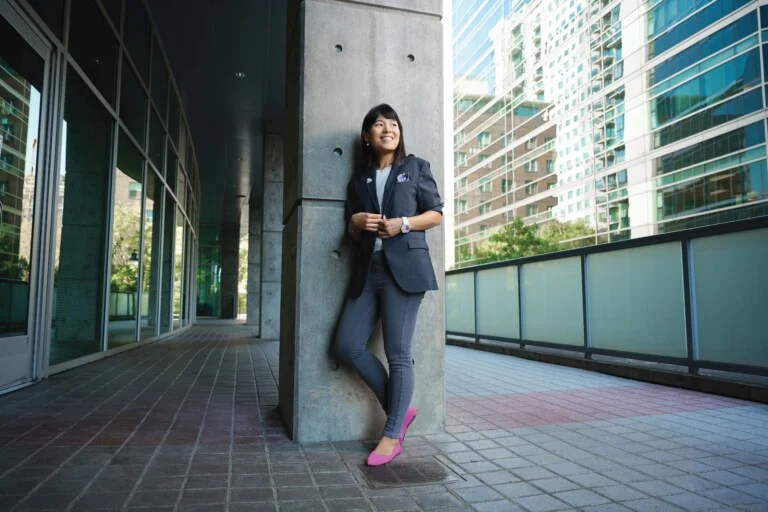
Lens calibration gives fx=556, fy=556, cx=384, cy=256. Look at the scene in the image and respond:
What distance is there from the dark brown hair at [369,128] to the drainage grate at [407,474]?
1673mm

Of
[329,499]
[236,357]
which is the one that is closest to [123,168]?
[236,357]

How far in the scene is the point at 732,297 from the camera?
4949 mm

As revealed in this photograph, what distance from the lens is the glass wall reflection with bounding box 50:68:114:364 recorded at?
5828 millimetres

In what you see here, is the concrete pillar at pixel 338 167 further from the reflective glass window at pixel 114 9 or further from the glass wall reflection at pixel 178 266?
the glass wall reflection at pixel 178 266

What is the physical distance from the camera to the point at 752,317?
15.6 ft

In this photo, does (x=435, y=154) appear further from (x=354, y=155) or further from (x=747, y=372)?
(x=747, y=372)

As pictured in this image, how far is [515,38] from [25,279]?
9467 centimetres

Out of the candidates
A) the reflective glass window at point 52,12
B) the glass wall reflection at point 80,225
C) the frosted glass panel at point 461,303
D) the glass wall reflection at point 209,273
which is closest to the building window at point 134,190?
the glass wall reflection at point 80,225

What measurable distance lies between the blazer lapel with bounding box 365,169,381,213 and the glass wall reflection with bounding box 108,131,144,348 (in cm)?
551

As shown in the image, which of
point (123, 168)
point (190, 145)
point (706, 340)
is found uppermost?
point (190, 145)

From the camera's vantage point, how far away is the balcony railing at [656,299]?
4816 millimetres

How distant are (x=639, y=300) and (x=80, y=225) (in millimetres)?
6319

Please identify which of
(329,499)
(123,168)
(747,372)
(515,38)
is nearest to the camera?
(329,499)

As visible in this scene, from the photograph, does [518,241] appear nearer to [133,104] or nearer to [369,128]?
[133,104]
